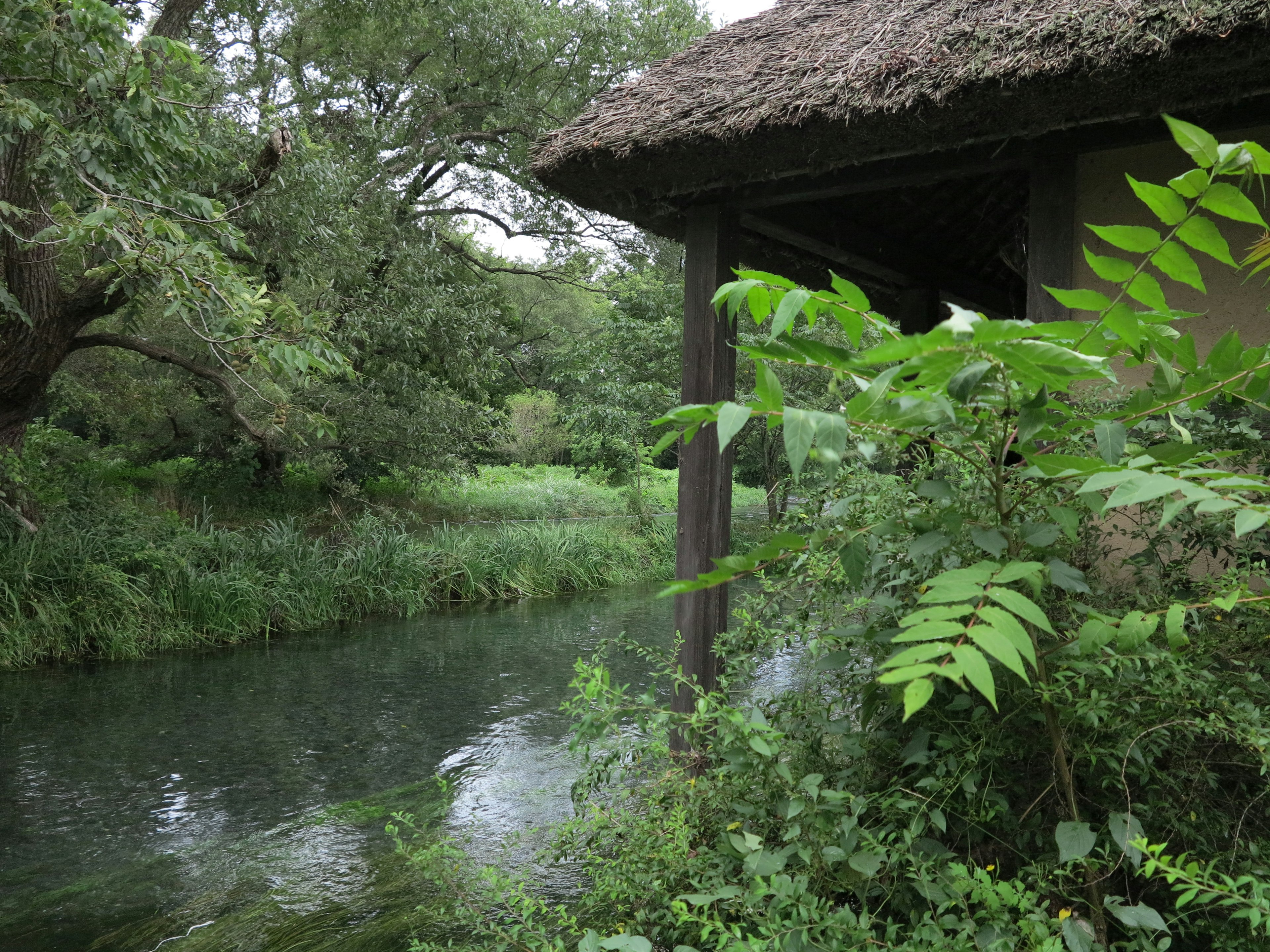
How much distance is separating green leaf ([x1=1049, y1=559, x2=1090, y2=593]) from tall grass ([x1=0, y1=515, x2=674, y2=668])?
8094 millimetres

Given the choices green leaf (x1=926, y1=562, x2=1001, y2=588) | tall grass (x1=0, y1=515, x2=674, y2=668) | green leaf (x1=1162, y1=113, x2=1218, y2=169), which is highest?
green leaf (x1=1162, y1=113, x2=1218, y2=169)

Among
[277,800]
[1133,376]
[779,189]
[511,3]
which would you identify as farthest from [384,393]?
[1133,376]

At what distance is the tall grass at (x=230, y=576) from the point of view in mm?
7516

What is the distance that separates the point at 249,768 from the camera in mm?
4965

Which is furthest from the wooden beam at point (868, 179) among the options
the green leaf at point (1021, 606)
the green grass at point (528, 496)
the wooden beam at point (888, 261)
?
the green grass at point (528, 496)

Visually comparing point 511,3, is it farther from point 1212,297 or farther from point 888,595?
point 888,595

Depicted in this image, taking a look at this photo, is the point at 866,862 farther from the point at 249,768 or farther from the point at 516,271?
the point at 516,271

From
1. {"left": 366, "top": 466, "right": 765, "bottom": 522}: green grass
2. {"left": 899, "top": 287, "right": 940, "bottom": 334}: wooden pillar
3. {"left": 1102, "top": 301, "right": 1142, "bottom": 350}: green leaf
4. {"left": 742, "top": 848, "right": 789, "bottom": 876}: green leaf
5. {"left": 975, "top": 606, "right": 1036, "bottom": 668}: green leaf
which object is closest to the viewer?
{"left": 975, "top": 606, "right": 1036, "bottom": 668}: green leaf

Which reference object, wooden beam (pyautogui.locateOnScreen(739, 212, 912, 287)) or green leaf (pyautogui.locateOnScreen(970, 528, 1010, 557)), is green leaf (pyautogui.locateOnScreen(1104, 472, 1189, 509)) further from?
wooden beam (pyautogui.locateOnScreen(739, 212, 912, 287))

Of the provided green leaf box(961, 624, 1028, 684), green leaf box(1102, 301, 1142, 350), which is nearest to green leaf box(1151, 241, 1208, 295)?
green leaf box(1102, 301, 1142, 350)

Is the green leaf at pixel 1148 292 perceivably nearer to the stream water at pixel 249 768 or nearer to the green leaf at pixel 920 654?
the green leaf at pixel 920 654

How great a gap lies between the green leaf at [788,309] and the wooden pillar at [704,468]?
2125 millimetres

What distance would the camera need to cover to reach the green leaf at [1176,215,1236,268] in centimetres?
136

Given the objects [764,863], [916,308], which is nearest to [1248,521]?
[764,863]
